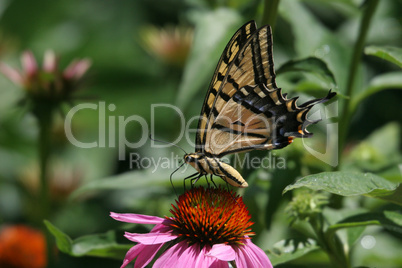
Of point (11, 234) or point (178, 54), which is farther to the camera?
point (178, 54)

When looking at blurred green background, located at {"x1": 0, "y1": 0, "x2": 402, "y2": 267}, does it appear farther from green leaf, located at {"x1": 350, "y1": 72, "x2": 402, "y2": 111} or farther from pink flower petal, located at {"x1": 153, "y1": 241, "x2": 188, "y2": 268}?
pink flower petal, located at {"x1": 153, "y1": 241, "x2": 188, "y2": 268}

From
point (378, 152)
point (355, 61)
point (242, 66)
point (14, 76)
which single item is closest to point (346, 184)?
point (242, 66)

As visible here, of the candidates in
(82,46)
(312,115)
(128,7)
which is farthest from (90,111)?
(312,115)

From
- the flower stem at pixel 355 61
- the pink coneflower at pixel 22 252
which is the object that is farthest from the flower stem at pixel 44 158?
the flower stem at pixel 355 61

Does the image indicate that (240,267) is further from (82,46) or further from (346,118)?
(82,46)

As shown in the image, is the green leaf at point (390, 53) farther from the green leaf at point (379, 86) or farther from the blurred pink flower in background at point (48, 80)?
the blurred pink flower in background at point (48, 80)

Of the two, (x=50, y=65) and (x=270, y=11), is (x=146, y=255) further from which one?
(x=50, y=65)
